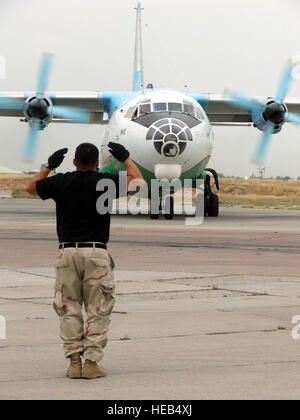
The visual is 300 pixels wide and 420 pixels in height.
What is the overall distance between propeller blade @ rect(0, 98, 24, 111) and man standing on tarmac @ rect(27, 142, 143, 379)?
28.5 m

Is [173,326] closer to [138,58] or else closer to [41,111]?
[41,111]

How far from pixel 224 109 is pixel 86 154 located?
3067 centimetres

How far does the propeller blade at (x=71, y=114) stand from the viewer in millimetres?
33750

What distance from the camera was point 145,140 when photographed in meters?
27.7

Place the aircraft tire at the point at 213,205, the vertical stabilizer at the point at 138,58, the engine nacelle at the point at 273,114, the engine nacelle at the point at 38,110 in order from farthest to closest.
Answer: the vertical stabilizer at the point at 138,58 → the aircraft tire at the point at 213,205 → the engine nacelle at the point at 273,114 → the engine nacelle at the point at 38,110

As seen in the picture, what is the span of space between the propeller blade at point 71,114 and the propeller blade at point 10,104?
1470 mm

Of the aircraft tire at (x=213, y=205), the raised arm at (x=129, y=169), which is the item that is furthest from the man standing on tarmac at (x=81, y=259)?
the aircraft tire at (x=213, y=205)

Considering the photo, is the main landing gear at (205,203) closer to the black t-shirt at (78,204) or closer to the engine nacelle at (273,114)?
the engine nacelle at (273,114)

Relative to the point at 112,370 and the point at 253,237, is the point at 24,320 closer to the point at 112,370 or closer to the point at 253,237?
the point at 112,370

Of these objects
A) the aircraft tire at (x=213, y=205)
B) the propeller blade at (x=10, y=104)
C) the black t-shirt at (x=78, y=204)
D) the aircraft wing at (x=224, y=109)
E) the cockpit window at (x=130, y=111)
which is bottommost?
the black t-shirt at (x=78, y=204)

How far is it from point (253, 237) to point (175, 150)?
5353 millimetres

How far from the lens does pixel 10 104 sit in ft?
116

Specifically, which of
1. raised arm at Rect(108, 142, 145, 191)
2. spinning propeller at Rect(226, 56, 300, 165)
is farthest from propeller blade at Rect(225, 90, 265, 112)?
raised arm at Rect(108, 142, 145, 191)

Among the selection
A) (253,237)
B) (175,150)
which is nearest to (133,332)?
(253,237)
